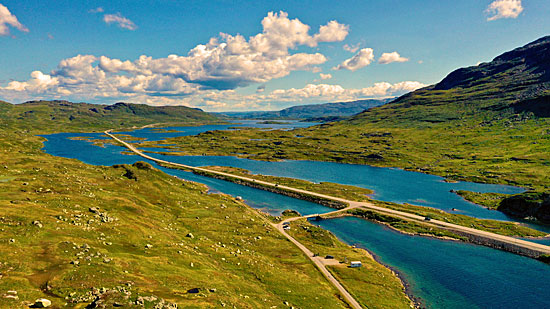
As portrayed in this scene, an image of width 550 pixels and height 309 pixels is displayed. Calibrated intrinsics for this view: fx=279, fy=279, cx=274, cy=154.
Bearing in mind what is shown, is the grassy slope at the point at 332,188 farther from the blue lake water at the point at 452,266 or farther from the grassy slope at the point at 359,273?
the grassy slope at the point at 359,273

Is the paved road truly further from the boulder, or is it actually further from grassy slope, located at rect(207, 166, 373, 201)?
grassy slope, located at rect(207, 166, 373, 201)

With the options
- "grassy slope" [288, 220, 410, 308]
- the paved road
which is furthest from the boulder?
"grassy slope" [288, 220, 410, 308]

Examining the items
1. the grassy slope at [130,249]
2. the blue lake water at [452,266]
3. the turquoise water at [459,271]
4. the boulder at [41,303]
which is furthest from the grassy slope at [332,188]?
the boulder at [41,303]

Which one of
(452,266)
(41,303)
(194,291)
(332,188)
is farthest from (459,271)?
(41,303)

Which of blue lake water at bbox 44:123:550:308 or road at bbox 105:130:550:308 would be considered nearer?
blue lake water at bbox 44:123:550:308

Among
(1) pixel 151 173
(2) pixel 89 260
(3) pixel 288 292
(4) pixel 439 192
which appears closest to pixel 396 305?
(3) pixel 288 292

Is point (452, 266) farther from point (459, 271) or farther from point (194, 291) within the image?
point (194, 291)
